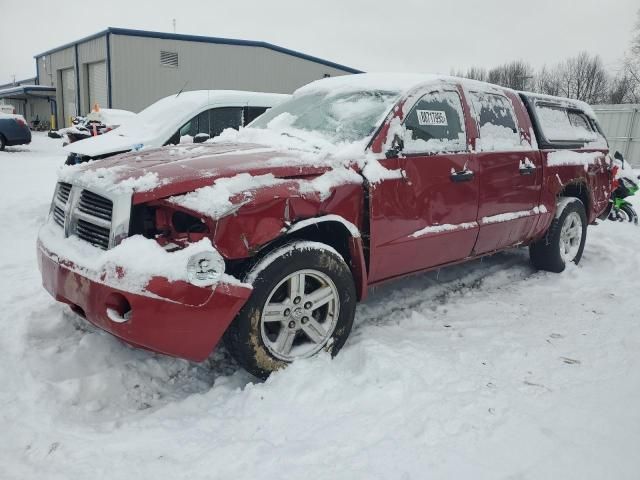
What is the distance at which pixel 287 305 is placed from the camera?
290cm

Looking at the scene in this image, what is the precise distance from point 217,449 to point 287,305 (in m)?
0.86

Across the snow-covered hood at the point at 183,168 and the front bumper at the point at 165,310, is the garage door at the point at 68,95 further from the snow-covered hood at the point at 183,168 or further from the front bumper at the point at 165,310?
the front bumper at the point at 165,310

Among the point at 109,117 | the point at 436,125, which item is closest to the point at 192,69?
the point at 109,117

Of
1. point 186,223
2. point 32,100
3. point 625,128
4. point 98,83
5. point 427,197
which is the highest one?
point 98,83

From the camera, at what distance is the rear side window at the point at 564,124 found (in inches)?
194

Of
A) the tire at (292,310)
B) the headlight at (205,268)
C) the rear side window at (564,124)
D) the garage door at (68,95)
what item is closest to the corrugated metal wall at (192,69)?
the garage door at (68,95)

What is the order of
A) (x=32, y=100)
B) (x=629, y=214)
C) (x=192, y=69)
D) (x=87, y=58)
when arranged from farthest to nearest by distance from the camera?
1. (x=32, y=100)
2. (x=87, y=58)
3. (x=192, y=69)
4. (x=629, y=214)

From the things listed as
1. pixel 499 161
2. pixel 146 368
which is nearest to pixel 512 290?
pixel 499 161

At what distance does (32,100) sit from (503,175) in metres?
40.4

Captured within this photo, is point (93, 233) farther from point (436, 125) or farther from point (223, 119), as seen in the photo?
point (223, 119)

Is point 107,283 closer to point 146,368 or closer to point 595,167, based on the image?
point 146,368

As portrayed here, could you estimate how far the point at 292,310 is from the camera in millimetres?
2936

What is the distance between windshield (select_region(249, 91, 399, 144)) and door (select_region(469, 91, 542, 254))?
0.91 m

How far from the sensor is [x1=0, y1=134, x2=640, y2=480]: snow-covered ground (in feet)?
7.38
